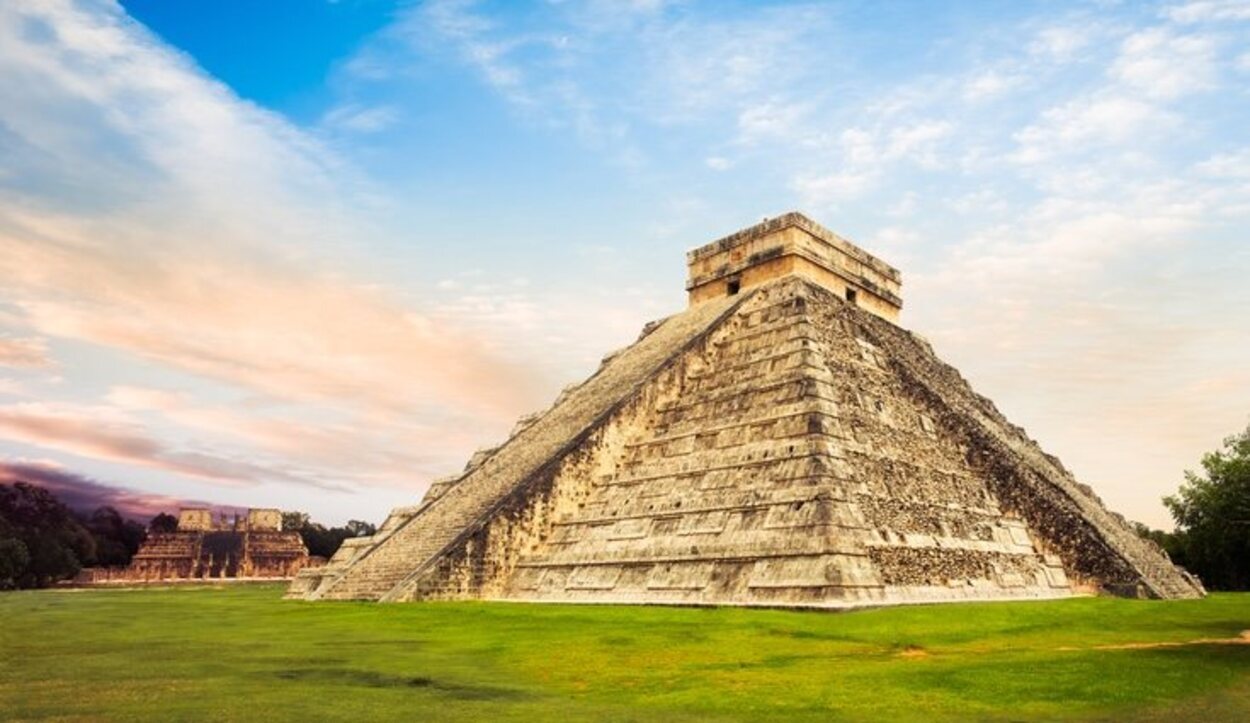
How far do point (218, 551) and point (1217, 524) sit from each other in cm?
5303

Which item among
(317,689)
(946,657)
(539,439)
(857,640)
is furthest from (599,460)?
(317,689)

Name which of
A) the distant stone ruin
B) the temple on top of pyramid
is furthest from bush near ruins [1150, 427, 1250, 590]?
the distant stone ruin

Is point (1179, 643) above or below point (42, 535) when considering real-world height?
below

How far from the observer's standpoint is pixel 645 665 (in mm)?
9812

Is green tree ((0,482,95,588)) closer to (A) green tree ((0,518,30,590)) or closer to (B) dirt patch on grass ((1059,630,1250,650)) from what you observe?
(A) green tree ((0,518,30,590))

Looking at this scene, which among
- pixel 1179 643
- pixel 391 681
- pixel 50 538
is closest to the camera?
pixel 391 681

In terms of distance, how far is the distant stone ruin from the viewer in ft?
181

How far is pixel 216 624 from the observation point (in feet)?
50.1

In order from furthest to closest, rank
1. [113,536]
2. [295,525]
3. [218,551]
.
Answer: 1. [295,525]
2. [113,536]
3. [218,551]

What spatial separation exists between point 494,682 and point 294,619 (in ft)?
27.5

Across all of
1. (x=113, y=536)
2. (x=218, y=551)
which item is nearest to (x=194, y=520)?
(x=218, y=551)

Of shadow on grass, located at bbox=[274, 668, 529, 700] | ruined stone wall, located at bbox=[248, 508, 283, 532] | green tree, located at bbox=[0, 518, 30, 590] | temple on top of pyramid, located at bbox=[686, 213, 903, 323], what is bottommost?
shadow on grass, located at bbox=[274, 668, 529, 700]

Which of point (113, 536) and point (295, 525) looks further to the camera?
point (295, 525)

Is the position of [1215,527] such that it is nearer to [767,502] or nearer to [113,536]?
[767,502]
